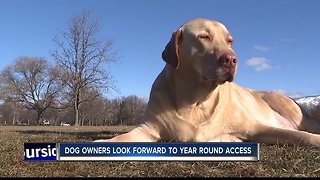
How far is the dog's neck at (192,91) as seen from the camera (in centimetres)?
428

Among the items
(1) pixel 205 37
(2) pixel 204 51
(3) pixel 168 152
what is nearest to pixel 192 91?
(2) pixel 204 51

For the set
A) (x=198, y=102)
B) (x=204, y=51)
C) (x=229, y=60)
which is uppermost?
(x=204, y=51)

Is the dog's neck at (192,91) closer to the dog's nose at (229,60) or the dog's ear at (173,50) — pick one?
the dog's ear at (173,50)

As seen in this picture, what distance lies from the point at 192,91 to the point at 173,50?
1.75 feet

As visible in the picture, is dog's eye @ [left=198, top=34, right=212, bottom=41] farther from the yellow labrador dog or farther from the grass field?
the grass field

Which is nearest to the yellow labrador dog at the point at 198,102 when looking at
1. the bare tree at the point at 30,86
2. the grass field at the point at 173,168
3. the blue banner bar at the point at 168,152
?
the blue banner bar at the point at 168,152

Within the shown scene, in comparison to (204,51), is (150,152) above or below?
below

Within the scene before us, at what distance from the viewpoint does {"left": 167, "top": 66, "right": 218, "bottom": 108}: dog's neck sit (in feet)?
14.0

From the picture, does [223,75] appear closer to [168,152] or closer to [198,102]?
[198,102]

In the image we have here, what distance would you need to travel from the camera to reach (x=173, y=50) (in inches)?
173

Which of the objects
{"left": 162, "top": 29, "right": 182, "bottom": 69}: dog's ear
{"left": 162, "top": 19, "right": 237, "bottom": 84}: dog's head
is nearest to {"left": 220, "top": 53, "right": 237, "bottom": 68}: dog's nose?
{"left": 162, "top": 19, "right": 237, "bottom": 84}: dog's head

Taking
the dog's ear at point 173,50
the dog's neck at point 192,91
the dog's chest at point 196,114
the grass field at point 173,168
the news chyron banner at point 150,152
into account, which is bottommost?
the grass field at point 173,168

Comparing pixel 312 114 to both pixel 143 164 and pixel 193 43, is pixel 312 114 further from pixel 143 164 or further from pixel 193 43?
pixel 143 164

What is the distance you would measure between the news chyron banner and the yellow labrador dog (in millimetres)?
968
